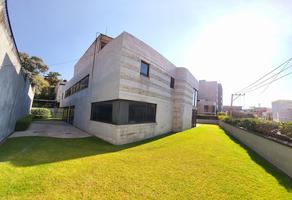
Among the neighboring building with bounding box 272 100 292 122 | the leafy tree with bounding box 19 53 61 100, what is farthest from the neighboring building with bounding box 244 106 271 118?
the leafy tree with bounding box 19 53 61 100

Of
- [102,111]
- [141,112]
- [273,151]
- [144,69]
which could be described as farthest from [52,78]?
[273,151]

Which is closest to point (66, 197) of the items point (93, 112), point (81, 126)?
point (93, 112)

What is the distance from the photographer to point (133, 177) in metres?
4.61

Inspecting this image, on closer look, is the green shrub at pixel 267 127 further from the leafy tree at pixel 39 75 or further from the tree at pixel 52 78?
the tree at pixel 52 78

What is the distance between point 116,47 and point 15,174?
25.3ft

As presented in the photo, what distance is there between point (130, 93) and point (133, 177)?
5.50 metres

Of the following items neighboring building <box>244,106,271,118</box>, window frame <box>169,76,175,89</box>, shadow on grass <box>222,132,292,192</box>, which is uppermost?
window frame <box>169,76,175,89</box>

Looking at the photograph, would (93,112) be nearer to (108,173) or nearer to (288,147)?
(108,173)

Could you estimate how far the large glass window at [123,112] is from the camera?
8.97 meters

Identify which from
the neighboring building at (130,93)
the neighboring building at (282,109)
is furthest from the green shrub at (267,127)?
the neighboring building at (282,109)

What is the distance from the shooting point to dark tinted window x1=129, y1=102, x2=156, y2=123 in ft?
31.7

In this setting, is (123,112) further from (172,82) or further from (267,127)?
(267,127)

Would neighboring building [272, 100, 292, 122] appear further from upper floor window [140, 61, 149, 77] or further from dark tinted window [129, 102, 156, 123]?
upper floor window [140, 61, 149, 77]

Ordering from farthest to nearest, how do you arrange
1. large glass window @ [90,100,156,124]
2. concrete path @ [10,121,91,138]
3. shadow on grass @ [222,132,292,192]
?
concrete path @ [10,121,91,138] < large glass window @ [90,100,156,124] < shadow on grass @ [222,132,292,192]
